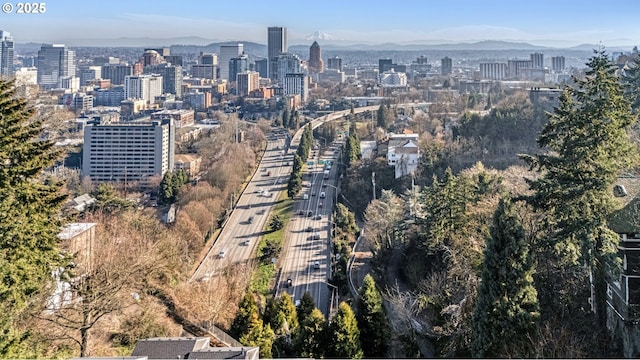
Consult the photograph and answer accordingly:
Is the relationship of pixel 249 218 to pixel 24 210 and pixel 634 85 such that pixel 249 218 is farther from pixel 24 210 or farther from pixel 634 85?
→ pixel 24 210

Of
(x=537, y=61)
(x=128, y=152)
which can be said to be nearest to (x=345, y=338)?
(x=128, y=152)

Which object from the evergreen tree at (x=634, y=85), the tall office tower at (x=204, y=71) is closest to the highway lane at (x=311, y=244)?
the evergreen tree at (x=634, y=85)

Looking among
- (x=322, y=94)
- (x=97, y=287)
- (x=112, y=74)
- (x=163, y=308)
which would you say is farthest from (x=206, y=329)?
(x=112, y=74)

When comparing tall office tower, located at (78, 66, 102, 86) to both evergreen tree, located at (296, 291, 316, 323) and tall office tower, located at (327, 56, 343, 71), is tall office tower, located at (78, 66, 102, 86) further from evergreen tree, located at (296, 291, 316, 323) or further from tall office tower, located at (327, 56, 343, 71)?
evergreen tree, located at (296, 291, 316, 323)

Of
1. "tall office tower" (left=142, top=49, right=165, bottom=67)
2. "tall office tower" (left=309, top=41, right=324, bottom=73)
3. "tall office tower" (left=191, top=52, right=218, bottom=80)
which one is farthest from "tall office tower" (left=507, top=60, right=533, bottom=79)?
Answer: "tall office tower" (left=142, top=49, right=165, bottom=67)

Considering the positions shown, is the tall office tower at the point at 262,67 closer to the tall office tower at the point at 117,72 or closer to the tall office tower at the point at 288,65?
the tall office tower at the point at 288,65
